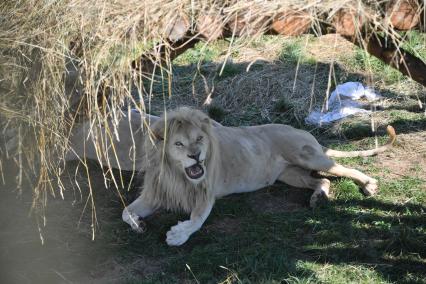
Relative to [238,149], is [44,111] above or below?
above

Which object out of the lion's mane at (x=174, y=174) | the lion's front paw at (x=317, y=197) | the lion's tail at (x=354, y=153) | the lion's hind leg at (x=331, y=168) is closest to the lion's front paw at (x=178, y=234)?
the lion's mane at (x=174, y=174)

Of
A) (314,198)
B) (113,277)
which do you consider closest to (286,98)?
(314,198)

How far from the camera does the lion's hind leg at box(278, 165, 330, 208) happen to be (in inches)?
239

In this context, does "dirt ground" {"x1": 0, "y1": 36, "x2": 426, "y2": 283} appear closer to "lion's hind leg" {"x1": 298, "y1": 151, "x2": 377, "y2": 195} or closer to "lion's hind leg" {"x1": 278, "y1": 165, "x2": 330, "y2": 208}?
"lion's hind leg" {"x1": 278, "y1": 165, "x2": 330, "y2": 208}

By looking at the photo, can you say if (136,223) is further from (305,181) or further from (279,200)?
(305,181)

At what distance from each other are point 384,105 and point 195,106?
2.12 m

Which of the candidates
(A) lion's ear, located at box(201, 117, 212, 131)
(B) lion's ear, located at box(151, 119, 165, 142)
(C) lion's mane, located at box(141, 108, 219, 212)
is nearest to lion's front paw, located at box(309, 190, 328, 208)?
(C) lion's mane, located at box(141, 108, 219, 212)

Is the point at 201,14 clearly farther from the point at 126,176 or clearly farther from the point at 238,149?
the point at 126,176

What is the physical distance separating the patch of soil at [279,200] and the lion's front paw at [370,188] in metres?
0.51

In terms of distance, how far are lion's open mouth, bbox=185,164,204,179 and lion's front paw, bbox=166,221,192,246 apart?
1.32ft

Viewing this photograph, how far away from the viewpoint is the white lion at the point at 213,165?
5570 mm

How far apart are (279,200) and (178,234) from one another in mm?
1208

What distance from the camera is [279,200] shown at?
6.20 metres

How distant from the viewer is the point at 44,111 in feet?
14.0
